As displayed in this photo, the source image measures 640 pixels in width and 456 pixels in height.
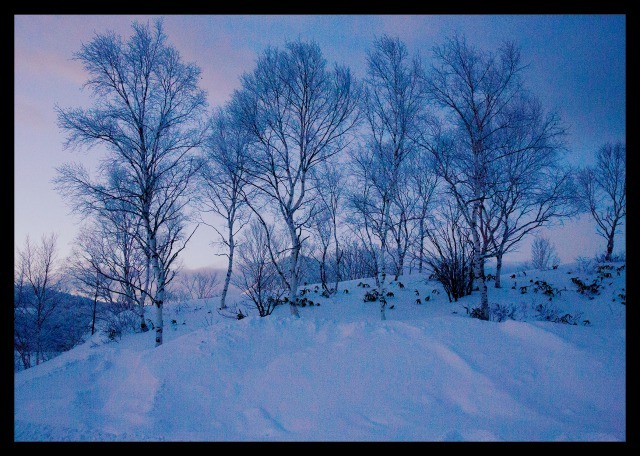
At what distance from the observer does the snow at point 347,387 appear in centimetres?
304

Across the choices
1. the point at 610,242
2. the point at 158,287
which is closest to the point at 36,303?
the point at 158,287

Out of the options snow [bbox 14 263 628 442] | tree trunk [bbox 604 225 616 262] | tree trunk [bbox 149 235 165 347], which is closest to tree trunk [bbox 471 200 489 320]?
snow [bbox 14 263 628 442]

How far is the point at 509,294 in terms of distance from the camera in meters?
12.9

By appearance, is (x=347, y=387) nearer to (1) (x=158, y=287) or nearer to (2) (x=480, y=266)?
(1) (x=158, y=287)

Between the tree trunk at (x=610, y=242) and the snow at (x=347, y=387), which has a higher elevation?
the tree trunk at (x=610, y=242)

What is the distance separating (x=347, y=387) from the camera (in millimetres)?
3904

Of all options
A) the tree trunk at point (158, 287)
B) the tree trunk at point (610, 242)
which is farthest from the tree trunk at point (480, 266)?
the tree trunk at point (610, 242)

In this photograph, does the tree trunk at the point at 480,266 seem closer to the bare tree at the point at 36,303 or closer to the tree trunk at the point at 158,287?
the tree trunk at the point at 158,287

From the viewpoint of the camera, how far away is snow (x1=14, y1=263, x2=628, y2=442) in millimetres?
3043

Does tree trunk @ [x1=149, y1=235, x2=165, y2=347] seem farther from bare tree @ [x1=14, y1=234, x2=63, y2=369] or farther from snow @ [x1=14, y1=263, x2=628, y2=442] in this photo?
bare tree @ [x1=14, y1=234, x2=63, y2=369]
